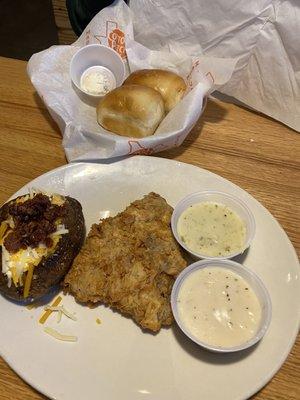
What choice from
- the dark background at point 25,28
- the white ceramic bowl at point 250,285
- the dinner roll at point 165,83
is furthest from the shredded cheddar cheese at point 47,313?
the dark background at point 25,28

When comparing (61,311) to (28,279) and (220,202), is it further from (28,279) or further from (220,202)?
(220,202)

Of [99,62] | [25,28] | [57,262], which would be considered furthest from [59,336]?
[25,28]

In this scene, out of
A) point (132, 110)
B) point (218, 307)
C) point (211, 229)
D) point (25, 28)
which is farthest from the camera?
point (25, 28)

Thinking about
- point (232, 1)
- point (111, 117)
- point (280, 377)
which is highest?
point (232, 1)

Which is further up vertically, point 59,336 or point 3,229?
point 3,229

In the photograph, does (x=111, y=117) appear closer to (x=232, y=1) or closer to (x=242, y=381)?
(x=232, y=1)

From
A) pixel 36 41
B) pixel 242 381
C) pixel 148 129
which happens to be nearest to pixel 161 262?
pixel 242 381

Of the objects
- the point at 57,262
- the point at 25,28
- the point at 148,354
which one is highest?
the point at 57,262

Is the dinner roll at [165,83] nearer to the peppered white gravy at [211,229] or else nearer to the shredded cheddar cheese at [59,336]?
the peppered white gravy at [211,229]
